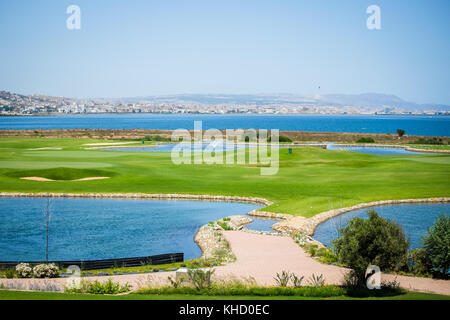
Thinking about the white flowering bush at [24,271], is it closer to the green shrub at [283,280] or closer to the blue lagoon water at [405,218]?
the green shrub at [283,280]

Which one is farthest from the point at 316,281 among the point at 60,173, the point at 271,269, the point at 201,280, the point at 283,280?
the point at 60,173

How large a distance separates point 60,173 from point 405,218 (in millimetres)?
31444

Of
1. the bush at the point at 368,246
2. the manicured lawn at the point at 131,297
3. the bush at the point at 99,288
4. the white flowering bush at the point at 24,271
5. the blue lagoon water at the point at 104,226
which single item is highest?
the bush at the point at 368,246

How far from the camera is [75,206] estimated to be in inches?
1326

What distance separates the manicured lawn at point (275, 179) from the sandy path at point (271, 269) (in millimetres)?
7932

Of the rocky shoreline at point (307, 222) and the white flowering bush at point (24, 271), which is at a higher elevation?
the white flowering bush at point (24, 271)

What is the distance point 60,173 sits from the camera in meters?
44.4

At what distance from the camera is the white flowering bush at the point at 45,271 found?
1756cm

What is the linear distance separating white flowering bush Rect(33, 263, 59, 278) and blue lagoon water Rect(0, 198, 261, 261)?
3691 millimetres

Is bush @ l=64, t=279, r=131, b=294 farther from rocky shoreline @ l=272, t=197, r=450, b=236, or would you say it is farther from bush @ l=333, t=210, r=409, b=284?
rocky shoreline @ l=272, t=197, r=450, b=236

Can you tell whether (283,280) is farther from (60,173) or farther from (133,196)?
(60,173)

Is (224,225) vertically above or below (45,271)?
below

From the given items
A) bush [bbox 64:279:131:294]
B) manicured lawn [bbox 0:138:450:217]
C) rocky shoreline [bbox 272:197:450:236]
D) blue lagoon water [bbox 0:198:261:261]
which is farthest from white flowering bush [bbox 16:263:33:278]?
manicured lawn [bbox 0:138:450:217]

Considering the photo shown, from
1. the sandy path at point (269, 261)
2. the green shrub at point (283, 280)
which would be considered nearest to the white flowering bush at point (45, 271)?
the sandy path at point (269, 261)
